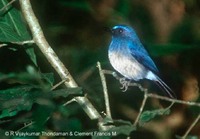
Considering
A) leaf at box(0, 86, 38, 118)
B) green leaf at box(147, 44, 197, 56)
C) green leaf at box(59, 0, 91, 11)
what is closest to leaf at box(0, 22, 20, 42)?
leaf at box(0, 86, 38, 118)

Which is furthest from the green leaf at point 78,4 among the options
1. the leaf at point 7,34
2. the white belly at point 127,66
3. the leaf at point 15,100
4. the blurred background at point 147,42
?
the leaf at point 15,100

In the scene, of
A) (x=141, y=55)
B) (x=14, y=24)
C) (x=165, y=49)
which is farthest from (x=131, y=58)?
(x=14, y=24)

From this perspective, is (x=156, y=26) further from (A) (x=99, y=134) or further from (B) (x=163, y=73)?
(A) (x=99, y=134)

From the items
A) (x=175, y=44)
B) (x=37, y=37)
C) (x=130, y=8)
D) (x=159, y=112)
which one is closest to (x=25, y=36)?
(x=37, y=37)

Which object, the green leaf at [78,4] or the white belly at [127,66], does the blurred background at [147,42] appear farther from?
the white belly at [127,66]

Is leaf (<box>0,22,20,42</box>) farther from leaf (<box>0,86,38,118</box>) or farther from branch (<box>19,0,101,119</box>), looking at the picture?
leaf (<box>0,86,38,118</box>)

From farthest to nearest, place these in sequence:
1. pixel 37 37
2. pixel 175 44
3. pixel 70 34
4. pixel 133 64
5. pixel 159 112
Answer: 1. pixel 70 34
2. pixel 133 64
3. pixel 175 44
4. pixel 37 37
5. pixel 159 112

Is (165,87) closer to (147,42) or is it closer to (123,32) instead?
(147,42)
